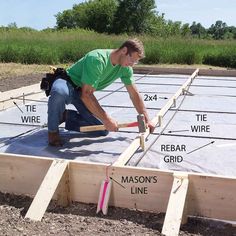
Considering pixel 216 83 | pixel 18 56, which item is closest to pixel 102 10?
pixel 18 56

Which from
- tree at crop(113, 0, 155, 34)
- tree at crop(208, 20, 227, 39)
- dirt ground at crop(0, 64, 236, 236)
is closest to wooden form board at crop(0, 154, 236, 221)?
dirt ground at crop(0, 64, 236, 236)

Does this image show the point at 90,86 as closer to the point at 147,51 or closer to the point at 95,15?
the point at 147,51

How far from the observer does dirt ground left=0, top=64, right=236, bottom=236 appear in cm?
233

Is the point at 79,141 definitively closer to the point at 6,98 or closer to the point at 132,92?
the point at 132,92

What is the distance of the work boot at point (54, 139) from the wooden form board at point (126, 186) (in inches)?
33.3

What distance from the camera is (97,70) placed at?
10.8 feet

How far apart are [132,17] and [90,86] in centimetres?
3772

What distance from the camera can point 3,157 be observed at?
287 centimetres

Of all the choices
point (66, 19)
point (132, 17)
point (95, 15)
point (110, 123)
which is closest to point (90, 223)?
point (110, 123)

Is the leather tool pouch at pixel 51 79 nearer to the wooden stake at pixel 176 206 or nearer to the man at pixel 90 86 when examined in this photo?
the man at pixel 90 86

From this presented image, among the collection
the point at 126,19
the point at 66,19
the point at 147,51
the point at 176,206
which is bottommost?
the point at 176,206

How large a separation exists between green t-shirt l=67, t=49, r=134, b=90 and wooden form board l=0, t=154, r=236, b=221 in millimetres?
870

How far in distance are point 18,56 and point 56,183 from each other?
36.3ft

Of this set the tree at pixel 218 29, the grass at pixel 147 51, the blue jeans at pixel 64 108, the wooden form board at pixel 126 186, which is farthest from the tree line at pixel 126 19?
the wooden form board at pixel 126 186
